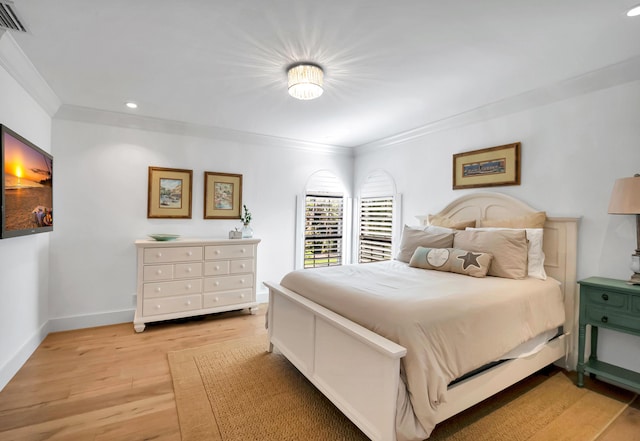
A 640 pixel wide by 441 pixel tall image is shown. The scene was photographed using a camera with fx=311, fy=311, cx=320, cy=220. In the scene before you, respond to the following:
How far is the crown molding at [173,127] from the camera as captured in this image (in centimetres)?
338

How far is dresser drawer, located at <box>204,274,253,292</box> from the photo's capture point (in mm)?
3721

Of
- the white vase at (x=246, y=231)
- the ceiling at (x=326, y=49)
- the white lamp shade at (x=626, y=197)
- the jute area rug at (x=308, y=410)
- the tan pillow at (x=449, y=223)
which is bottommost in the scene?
the jute area rug at (x=308, y=410)

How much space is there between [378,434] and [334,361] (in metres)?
0.47

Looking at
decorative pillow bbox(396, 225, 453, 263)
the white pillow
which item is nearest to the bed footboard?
decorative pillow bbox(396, 225, 453, 263)

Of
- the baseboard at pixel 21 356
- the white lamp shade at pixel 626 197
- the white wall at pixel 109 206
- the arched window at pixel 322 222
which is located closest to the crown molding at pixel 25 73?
the white wall at pixel 109 206

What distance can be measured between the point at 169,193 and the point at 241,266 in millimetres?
1273

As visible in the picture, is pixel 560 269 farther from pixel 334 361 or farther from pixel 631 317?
pixel 334 361

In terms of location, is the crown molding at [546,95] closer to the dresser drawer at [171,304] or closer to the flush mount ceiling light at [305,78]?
the flush mount ceiling light at [305,78]

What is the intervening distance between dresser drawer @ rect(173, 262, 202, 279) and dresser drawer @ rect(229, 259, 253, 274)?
14.8 inches

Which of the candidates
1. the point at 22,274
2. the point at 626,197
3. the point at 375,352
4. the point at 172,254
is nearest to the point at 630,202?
the point at 626,197

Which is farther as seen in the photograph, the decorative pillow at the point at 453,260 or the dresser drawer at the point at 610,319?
the decorative pillow at the point at 453,260

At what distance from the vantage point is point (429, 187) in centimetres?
390

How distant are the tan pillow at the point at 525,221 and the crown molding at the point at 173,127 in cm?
277

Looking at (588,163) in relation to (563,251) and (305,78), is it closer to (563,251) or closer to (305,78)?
(563,251)
